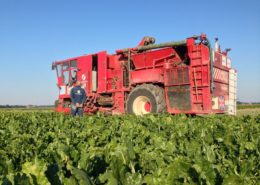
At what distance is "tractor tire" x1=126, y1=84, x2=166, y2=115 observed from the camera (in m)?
11.8

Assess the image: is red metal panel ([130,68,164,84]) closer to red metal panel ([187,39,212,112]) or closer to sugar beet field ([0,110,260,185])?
red metal panel ([187,39,212,112])

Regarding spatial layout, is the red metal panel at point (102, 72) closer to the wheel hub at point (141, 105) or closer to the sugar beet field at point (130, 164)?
the wheel hub at point (141, 105)

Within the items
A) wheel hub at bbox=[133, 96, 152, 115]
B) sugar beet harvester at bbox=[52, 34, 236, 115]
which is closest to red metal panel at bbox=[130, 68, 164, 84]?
sugar beet harvester at bbox=[52, 34, 236, 115]

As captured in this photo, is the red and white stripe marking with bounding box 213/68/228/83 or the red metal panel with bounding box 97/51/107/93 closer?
the red and white stripe marking with bounding box 213/68/228/83

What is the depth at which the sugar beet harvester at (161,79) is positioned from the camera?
11.2 metres

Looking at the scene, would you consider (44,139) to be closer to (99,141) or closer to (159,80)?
(99,141)

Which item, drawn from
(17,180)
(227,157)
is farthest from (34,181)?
(227,157)

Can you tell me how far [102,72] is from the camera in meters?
14.8

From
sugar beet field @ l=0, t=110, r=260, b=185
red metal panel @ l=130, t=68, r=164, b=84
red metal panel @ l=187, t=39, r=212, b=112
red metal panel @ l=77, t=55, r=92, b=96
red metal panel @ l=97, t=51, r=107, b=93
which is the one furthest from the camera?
red metal panel @ l=77, t=55, r=92, b=96

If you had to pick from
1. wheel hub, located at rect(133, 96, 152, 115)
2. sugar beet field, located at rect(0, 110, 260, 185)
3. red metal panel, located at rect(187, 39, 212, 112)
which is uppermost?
red metal panel, located at rect(187, 39, 212, 112)

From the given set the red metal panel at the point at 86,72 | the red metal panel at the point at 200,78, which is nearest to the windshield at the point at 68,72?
the red metal panel at the point at 86,72

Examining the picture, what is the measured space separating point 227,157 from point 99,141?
1.62m

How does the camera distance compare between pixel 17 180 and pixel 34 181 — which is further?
pixel 34 181

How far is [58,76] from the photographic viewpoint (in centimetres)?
1725
